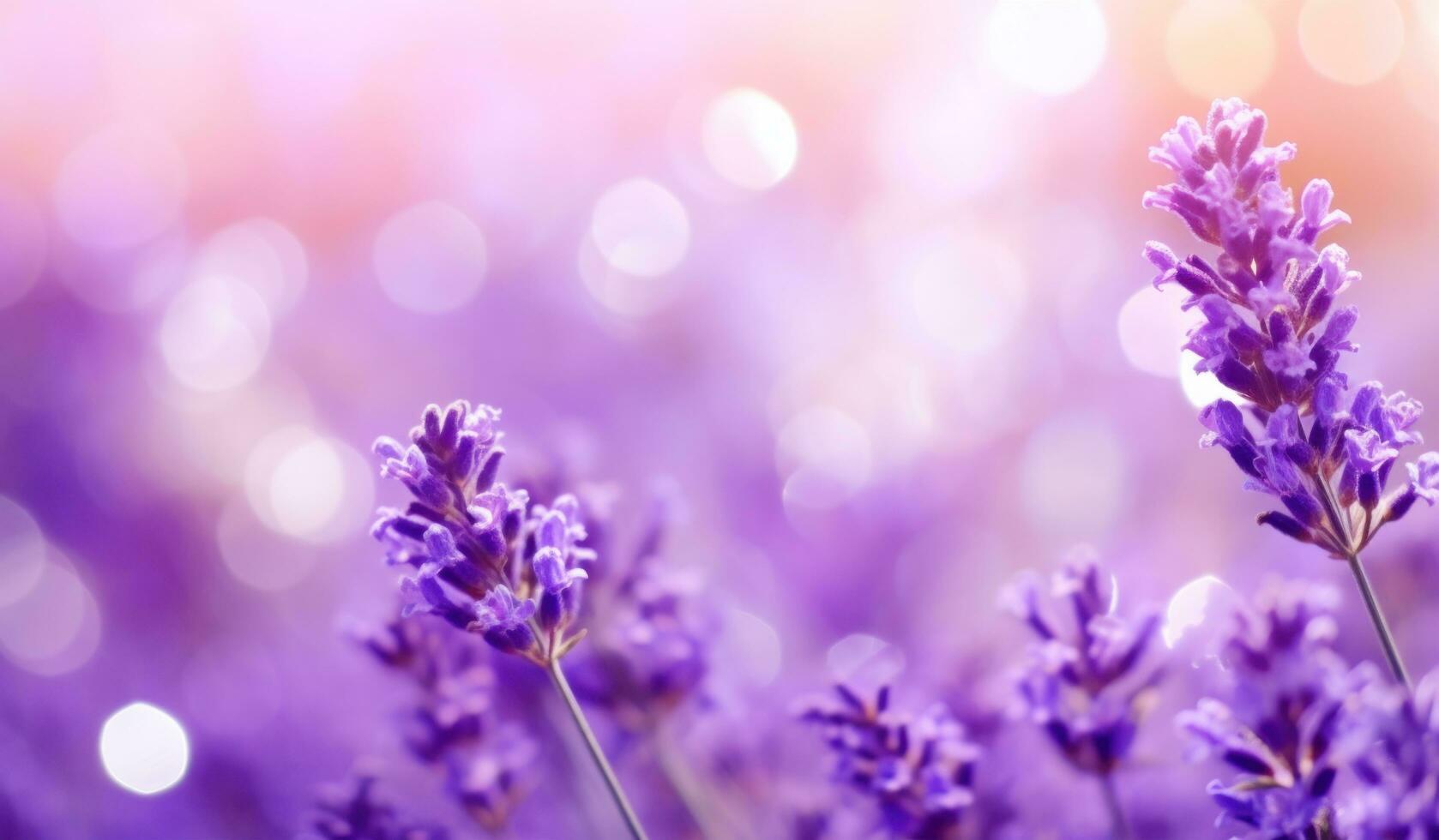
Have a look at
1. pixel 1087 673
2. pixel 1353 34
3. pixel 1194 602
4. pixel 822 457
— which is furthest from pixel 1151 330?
pixel 1087 673

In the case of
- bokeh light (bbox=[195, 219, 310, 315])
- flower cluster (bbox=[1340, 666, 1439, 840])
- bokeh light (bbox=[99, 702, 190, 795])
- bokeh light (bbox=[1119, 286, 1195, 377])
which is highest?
bokeh light (bbox=[195, 219, 310, 315])

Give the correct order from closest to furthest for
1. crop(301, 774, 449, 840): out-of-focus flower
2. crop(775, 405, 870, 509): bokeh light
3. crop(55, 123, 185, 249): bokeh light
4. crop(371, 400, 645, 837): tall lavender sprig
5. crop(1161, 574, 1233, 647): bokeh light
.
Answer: crop(371, 400, 645, 837): tall lavender sprig < crop(301, 774, 449, 840): out-of-focus flower < crop(1161, 574, 1233, 647): bokeh light < crop(775, 405, 870, 509): bokeh light < crop(55, 123, 185, 249): bokeh light

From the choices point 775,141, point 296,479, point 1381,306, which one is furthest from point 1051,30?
point 296,479

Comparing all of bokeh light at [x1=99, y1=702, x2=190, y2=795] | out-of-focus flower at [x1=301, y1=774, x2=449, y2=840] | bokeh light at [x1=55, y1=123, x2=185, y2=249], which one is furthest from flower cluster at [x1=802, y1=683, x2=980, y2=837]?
bokeh light at [x1=55, y1=123, x2=185, y2=249]

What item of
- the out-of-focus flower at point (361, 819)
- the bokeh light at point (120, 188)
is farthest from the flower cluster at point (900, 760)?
the bokeh light at point (120, 188)

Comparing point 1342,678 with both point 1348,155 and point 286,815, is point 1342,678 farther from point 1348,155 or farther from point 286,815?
point 1348,155

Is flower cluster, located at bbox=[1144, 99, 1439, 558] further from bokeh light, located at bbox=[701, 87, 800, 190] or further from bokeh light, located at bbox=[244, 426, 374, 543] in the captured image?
bokeh light, located at bbox=[701, 87, 800, 190]
